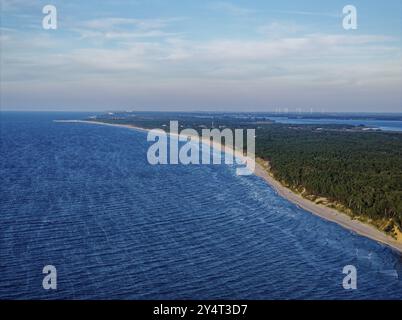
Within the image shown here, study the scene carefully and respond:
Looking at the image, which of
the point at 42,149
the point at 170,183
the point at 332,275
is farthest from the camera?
the point at 42,149

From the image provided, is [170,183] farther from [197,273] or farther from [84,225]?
[197,273]

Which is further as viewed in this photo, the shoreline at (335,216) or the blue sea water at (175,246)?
the shoreline at (335,216)

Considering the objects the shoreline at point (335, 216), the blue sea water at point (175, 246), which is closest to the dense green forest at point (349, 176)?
the shoreline at point (335, 216)

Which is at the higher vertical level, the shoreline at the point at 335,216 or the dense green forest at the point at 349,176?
the dense green forest at the point at 349,176

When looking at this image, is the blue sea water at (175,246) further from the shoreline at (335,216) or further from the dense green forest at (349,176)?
the dense green forest at (349,176)

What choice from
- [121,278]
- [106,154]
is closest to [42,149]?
[106,154]

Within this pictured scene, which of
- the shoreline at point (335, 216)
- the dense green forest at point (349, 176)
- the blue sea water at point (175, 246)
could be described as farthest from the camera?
the dense green forest at point (349, 176)

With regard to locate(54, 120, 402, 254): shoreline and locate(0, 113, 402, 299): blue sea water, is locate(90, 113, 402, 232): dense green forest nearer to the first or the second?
locate(54, 120, 402, 254): shoreline
